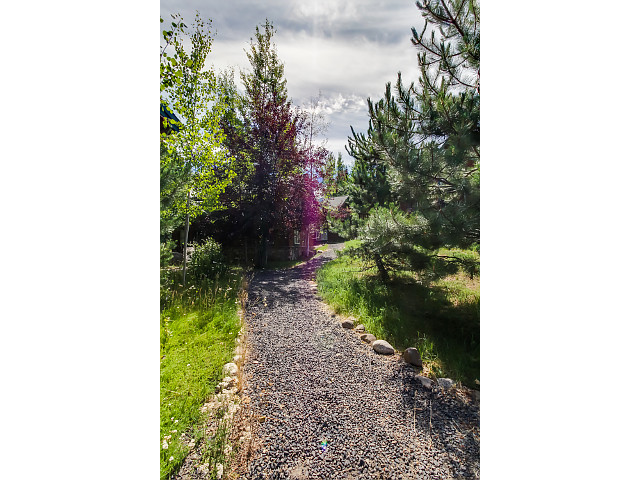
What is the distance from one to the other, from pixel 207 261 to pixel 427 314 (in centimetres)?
233

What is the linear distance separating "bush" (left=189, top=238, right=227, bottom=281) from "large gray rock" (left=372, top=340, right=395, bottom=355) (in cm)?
175

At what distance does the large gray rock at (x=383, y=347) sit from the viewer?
166 centimetres

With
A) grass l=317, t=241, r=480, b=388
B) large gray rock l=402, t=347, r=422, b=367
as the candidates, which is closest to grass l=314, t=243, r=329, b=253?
grass l=317, t=241, r=480, b=388

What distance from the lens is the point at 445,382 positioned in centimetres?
133

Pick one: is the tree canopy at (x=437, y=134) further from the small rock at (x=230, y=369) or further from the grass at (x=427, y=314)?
the small rock at (x=230, y=369)

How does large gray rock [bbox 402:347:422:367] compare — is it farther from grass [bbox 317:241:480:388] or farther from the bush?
the bush

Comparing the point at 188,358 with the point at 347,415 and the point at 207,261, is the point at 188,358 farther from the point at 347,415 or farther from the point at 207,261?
the point at 207,261

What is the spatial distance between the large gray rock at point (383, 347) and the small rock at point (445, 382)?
36cm

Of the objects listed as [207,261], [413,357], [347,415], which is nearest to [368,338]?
[413,357]

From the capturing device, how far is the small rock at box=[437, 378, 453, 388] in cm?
131

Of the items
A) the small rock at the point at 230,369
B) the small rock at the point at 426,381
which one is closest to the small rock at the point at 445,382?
the small rock at the point at 426,381
